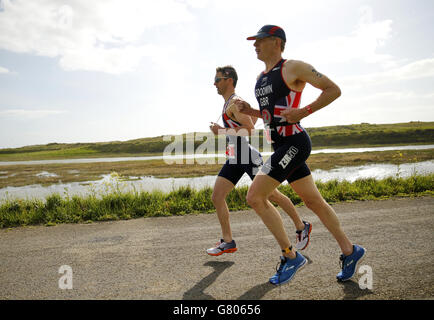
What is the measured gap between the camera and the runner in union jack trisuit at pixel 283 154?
3117 mm

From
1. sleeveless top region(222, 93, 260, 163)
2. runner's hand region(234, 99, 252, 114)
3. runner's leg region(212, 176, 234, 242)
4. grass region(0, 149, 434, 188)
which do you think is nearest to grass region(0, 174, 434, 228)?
runner's leg region(212, 176, 234, 242)

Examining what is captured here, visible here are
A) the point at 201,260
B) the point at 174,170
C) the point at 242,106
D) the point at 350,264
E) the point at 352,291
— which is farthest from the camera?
the point at 174,170

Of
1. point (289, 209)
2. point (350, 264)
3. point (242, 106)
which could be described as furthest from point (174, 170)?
point (350, 264)

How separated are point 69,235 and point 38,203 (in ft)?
8.59

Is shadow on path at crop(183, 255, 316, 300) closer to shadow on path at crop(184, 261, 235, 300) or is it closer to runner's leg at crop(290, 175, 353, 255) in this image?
shadow on path at crop(184, 261, 235, 300)

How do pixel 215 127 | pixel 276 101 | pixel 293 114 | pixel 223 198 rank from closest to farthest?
1. pixel 293 114
2. pixel 276 101
3. pixel 215 127
4. pixel 223 198

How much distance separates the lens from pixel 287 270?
3.12m

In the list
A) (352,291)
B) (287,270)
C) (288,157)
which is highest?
(288,157)

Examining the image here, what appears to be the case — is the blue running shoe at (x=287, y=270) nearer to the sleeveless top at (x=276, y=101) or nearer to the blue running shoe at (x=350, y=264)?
the blue running shoe at (x=350, y=264)

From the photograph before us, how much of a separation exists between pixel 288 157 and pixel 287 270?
1207mm

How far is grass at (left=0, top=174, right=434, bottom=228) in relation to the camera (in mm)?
6480

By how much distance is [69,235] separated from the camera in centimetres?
533

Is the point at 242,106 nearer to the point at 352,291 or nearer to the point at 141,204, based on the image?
the point at 352,291

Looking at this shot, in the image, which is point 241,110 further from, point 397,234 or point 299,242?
point 397,234
